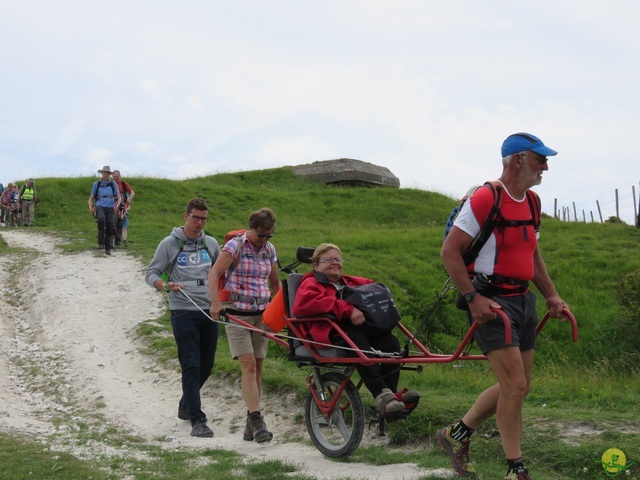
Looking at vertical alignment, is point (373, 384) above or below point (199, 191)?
below

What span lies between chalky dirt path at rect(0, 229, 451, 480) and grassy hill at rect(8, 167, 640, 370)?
2922mm

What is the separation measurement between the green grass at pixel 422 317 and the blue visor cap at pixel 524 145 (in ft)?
7.60

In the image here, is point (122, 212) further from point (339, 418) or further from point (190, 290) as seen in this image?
point (339, 418)

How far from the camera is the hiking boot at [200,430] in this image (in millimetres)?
8006

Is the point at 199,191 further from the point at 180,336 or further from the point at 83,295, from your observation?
the point at 180,336

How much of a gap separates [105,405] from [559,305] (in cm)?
616

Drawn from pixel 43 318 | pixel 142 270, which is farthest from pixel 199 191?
pixel 43 318

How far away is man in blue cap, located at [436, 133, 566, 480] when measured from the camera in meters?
4.92

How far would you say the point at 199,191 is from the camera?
32875 millimetres

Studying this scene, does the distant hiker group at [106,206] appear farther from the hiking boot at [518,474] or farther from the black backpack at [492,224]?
the hiking boot at [518,474]

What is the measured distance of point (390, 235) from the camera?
24.1 meters

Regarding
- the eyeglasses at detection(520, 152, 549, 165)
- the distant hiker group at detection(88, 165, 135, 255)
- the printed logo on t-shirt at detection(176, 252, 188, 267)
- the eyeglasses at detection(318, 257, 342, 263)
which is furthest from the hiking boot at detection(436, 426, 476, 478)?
the distant hiker group at detection(88, 165, 135, 255)

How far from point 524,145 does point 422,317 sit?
11.8m

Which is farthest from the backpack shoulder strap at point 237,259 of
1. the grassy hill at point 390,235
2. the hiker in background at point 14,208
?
the hiker in background at point 14,208
